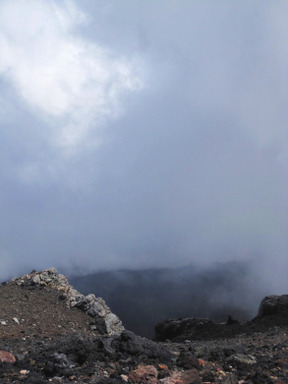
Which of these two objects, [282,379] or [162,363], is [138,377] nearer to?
[162,363]

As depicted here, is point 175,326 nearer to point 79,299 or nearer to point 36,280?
point 79,299

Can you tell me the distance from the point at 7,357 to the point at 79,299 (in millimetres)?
22058

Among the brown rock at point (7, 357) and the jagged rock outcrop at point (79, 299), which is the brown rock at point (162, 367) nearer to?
the brown rock at point (7, 357)

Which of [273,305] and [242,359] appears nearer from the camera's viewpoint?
[242,359]

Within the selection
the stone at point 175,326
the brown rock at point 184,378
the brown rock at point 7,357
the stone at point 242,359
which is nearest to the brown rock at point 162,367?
the brown rock at point 184,378

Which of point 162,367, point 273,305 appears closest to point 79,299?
point 273,305

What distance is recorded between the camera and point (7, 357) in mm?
13781

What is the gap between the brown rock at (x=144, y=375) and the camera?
41.2 feet

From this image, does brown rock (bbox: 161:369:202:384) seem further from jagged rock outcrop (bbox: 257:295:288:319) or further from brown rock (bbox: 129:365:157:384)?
jagged rock outcrop (bbox: 257:295:288:319)

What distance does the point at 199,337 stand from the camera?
119 ft

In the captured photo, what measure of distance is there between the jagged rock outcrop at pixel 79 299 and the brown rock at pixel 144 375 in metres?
19.8

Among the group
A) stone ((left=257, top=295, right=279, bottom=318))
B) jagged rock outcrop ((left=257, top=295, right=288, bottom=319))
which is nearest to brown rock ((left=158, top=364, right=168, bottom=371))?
jagged rock outcrop ((left=257, top=295, right=288, bottom=319))

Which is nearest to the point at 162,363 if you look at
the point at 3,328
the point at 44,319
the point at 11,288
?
the point at 3,328

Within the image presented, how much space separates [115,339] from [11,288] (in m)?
22.6
